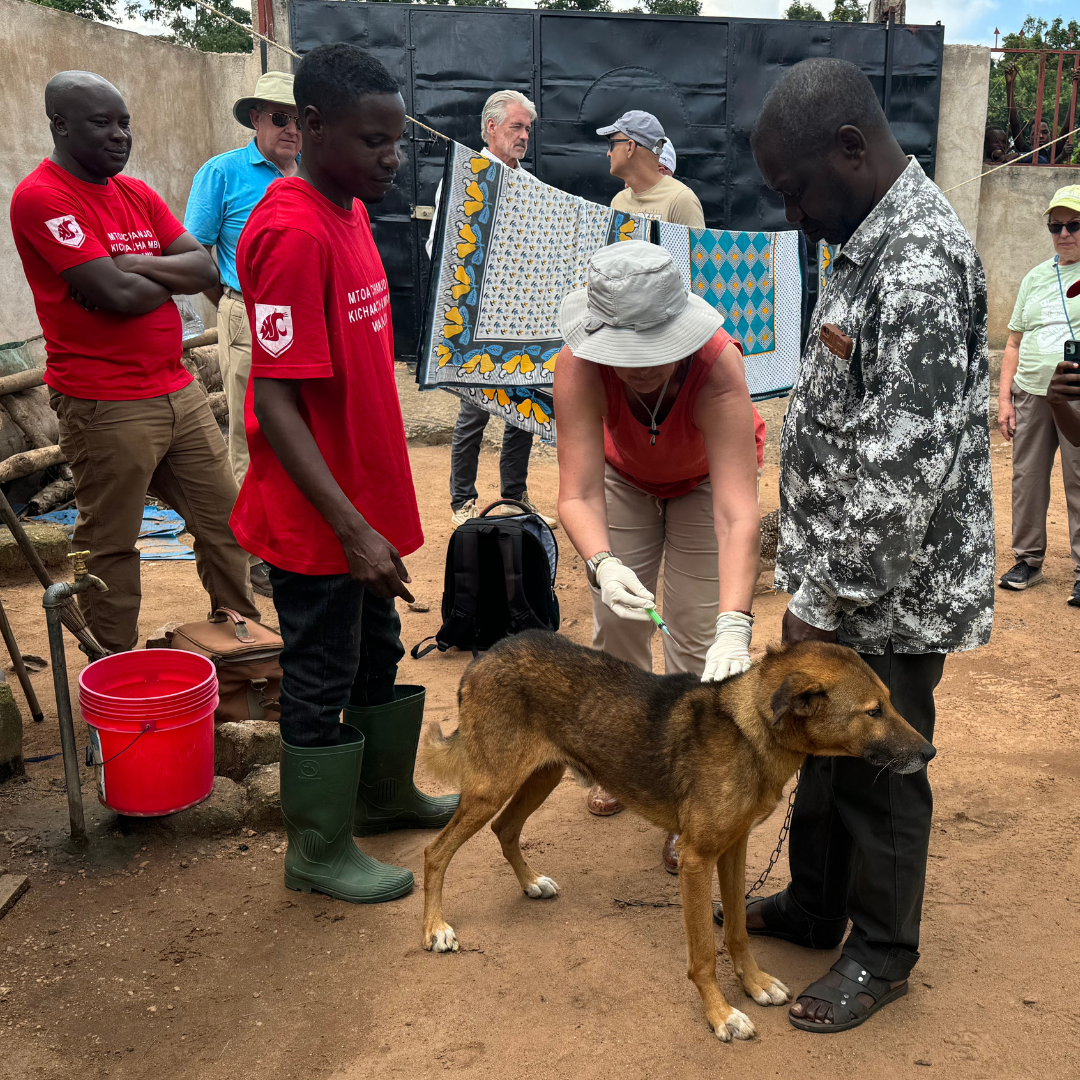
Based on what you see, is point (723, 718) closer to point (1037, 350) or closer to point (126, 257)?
point (126, 257)

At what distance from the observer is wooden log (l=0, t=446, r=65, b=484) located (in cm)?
754

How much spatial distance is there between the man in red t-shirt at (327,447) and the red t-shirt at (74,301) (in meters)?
1.57

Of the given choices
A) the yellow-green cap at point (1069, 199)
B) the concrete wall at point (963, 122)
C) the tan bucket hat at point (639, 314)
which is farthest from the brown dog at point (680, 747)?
the concrete wall at point (963, 122)

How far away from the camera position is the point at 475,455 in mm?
7930

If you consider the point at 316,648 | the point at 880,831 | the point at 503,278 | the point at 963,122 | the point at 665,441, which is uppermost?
the point at 963,122

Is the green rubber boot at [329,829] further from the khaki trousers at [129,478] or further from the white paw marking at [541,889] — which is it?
the khaki trousers at [129,478]

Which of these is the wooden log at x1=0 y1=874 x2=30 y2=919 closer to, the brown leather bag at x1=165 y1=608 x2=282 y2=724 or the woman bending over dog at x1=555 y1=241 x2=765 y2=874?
the brown leather bag at x1=165 y1=608 x2=282 y2=724

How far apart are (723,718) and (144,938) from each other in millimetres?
2012

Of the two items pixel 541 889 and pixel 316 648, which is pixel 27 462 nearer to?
pixel 316 648

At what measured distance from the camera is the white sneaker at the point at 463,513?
786 centimetres

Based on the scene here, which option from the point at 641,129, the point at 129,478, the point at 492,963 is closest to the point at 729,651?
the point at 492,963

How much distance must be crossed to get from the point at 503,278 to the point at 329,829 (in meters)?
4.22

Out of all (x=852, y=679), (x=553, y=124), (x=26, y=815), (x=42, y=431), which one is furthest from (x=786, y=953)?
(x=553, y=124)

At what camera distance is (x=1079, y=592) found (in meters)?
6.48
